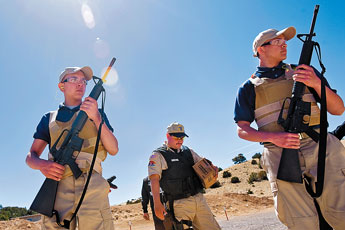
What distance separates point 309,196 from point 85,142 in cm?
239

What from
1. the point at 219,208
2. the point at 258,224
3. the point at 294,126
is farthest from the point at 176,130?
the point at 219,208

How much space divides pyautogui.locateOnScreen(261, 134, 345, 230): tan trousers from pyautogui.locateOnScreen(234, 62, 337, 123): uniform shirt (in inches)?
19.7

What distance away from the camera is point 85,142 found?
3.32 meters

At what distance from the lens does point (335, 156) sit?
8.80 feet

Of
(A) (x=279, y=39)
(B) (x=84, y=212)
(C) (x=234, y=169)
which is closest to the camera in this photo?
(B) (x=84, y=212)

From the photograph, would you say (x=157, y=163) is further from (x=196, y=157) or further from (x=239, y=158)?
(x=239, y=158)

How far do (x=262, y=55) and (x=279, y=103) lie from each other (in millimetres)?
648

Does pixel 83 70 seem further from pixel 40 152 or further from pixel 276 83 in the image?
pixel 276 83

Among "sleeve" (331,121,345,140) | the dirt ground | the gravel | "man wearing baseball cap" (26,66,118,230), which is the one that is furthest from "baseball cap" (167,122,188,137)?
the dirt ground

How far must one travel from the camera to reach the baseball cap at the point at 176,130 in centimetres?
595

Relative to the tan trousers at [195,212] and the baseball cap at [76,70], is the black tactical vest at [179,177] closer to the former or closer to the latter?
the tan trousers at [195,212]

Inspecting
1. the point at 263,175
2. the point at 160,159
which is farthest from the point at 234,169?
the point at 160,159

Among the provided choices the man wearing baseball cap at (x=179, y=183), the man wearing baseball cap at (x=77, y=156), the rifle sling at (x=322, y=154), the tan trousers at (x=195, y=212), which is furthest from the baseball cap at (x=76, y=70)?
the tan trousers at (x=195, y=212)

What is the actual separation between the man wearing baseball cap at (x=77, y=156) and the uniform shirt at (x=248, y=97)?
147 centimetres
